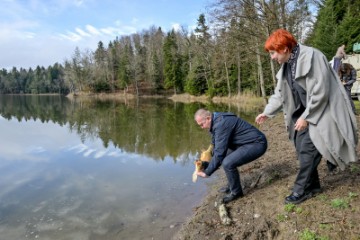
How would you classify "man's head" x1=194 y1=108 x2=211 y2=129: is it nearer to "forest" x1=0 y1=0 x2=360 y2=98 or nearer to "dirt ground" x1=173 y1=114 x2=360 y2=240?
"dirt ground" x1=173 y1=114 x2=360 y2=240

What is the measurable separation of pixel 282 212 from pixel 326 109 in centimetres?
132

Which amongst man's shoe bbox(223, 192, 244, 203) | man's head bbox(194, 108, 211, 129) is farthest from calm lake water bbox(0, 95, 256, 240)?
man's head bbox(194, 108, 211, 129)

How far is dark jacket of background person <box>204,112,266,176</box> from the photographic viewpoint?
13.4ft

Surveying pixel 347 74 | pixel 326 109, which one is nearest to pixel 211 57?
pixel 347 74

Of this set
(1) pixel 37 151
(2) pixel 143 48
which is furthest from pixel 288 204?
(2) pixel 143 48

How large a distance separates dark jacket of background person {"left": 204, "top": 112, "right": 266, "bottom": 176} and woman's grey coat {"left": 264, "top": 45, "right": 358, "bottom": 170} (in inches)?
41.8

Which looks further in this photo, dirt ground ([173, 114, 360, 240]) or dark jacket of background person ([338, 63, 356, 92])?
dark jacket of background person ([338, 63, 356, 92])

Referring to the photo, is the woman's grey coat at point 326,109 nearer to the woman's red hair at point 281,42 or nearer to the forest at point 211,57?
the woman's red hair at point 281,42

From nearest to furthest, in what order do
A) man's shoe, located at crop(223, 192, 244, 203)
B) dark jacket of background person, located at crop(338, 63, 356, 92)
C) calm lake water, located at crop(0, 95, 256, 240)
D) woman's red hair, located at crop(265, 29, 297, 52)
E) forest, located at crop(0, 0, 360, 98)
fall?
woman's red hair, located at crop(265, 29, 297, 52), man's shoe, located at crop(223, 192, 244, 203), calm lake water, located at crop(0, 95, 256, 240), dark jacket of background person, located at crop(338, 63, 356, 92), forest, located at crop(0, 0, 360, 98)

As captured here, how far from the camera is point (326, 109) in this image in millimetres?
3188

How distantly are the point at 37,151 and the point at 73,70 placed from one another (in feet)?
190

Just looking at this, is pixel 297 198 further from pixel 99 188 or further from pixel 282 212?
pixel 99 188

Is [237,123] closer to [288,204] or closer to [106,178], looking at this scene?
[288,204]

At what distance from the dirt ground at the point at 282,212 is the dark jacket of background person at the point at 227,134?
71 centimetres
